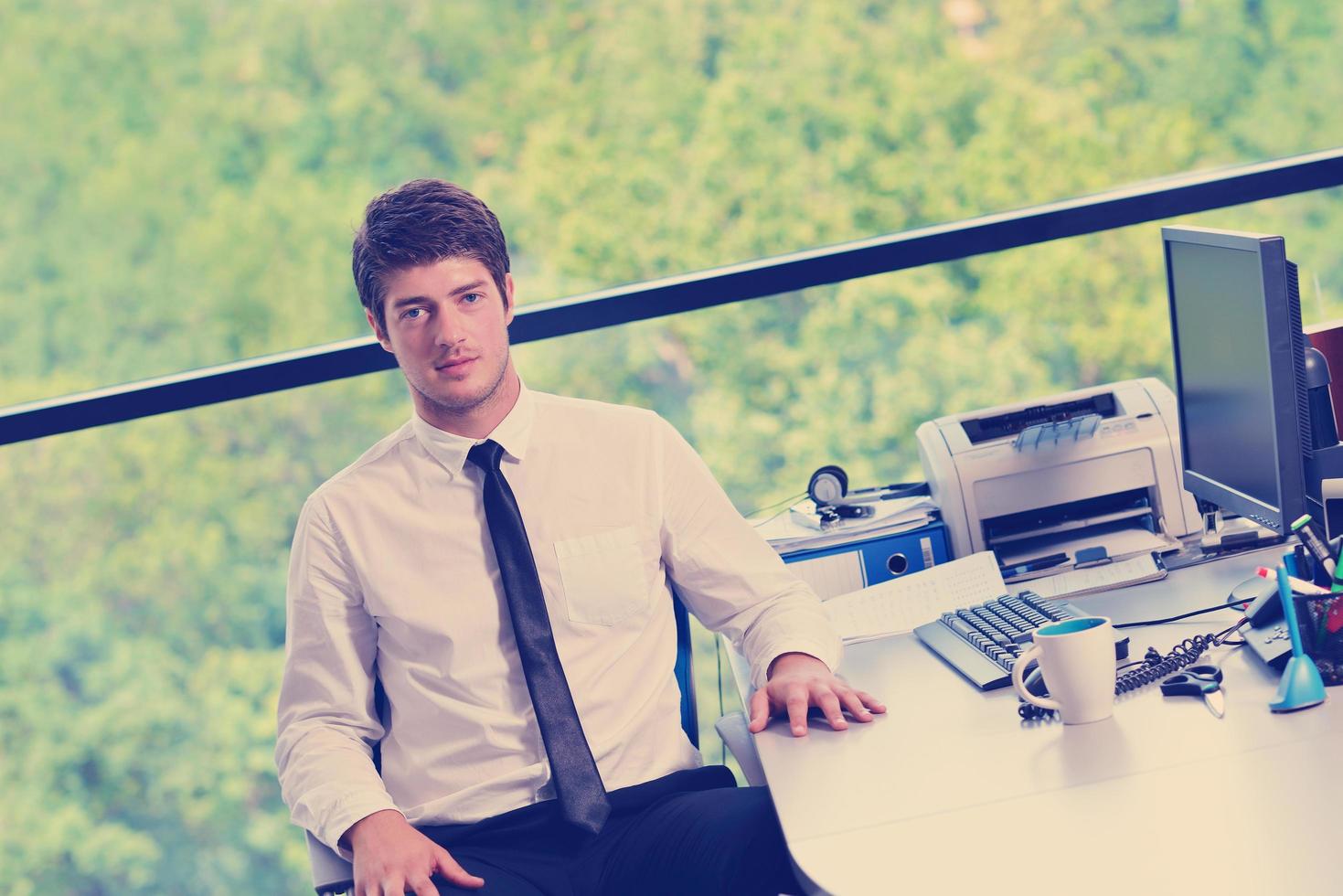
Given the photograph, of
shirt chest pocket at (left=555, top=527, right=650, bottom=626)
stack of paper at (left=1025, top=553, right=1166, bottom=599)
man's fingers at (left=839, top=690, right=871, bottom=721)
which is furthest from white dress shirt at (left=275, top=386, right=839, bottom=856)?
stack of paper at (left=1025, top=553, right=1166, bottom=599)

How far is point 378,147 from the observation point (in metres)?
7.23

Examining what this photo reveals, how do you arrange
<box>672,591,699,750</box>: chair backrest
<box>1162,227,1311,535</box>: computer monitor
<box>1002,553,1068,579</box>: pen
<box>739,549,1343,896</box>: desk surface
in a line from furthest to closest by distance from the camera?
<box>1002,553,1068,579</box>: pen < <box>672,591,699,750</box>: chair backrest < <box>1162,227,1311,535</box>: computer monitor < <box>739,549,1343,896</box>: desk surface

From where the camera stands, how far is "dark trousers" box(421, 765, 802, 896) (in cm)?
149

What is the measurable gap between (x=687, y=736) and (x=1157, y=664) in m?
0.64

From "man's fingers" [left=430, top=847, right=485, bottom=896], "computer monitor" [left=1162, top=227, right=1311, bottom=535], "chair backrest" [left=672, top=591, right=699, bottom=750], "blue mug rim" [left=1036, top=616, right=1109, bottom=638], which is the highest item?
"computer monitor" [left=1162, top=227, right=1311, bottom=535]

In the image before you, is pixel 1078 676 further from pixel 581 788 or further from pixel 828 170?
pixel 828 170

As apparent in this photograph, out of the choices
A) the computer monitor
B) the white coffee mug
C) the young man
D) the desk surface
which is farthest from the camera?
the young man

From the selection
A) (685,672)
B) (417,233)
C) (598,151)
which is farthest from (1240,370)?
(598,151)

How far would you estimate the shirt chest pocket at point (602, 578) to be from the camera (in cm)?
168

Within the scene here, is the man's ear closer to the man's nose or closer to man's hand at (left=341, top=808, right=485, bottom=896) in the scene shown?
the man's nose

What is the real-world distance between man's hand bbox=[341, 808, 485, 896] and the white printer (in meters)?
0.94

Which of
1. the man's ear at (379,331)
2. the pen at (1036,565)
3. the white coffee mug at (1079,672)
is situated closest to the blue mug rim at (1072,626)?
the white coffee mug at (1079,672)

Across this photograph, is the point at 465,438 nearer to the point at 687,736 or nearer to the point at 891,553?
the point at 687,736

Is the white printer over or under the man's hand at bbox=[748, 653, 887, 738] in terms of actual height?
over
